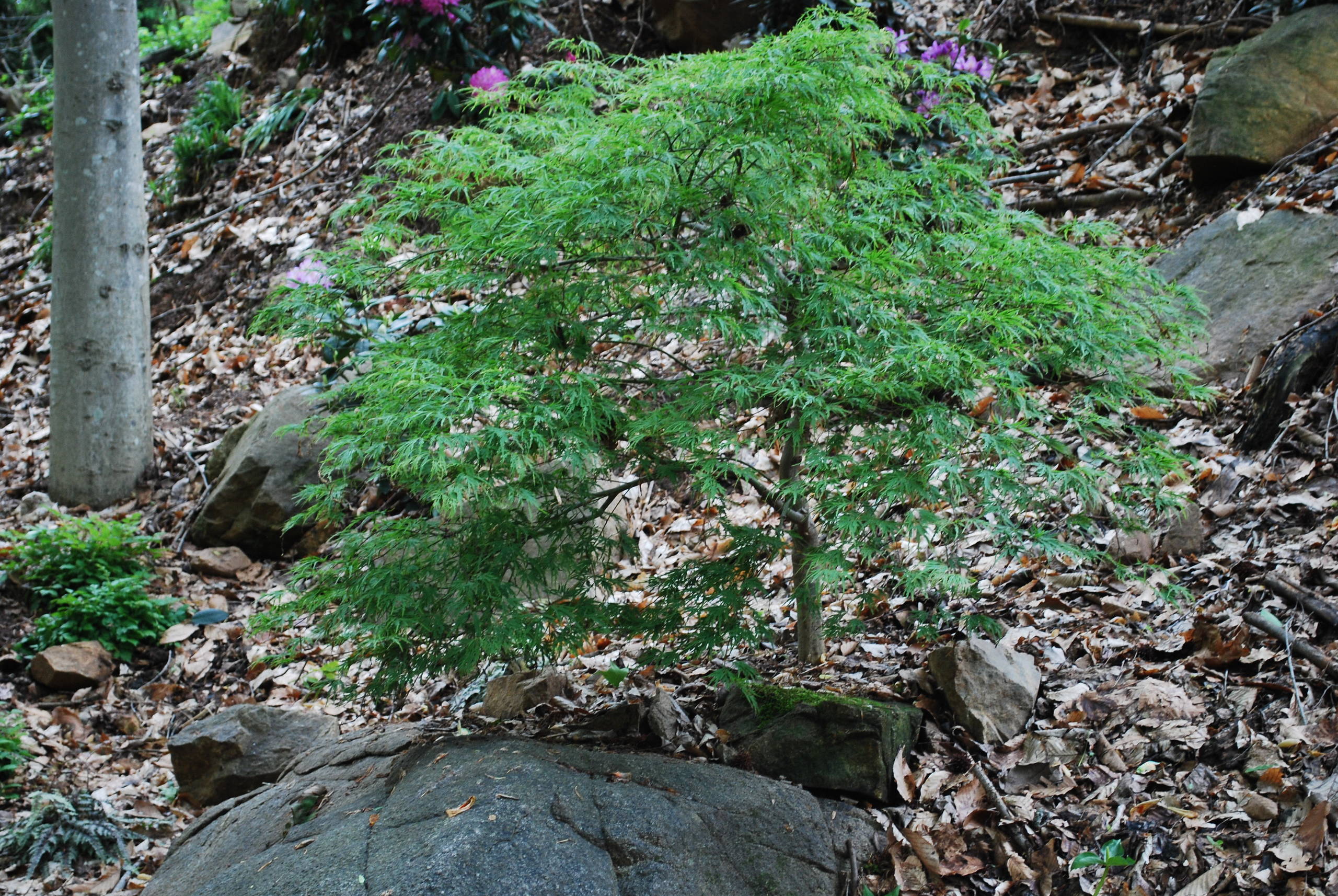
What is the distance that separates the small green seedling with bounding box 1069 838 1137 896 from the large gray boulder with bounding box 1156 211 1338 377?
2.25m

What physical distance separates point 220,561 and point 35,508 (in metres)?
1.42

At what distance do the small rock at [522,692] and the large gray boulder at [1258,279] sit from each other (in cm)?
283

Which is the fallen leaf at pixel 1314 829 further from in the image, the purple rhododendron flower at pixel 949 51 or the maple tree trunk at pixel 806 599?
the purple rhododendron flower at pixel 949 51

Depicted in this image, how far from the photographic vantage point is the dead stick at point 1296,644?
2.60 m

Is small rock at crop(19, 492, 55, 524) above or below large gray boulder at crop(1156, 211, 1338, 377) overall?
below

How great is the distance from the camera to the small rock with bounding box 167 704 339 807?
355 centimetres

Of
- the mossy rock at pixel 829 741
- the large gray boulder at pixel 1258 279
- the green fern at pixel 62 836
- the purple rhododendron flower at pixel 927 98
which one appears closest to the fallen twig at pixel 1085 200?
the large gray boulder at pixel 1258 279

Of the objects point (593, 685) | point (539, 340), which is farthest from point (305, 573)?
point (593, 685)

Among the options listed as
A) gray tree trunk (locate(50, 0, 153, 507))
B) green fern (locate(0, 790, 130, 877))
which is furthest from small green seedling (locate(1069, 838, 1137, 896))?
gray tree trunk (locate(50, 0, 153, 507))

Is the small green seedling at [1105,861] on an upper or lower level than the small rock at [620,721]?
upper

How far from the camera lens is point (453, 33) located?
6543 mm

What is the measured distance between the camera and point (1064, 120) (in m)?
5.72

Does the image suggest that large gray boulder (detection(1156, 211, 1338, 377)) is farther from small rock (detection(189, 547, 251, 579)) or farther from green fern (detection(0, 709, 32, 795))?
green fern (detection(0, 709, 32, 795))

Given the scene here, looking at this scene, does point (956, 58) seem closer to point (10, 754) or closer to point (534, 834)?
point (534, 834)
